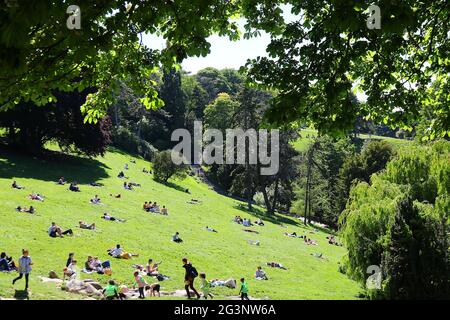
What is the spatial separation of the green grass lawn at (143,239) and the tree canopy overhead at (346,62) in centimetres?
1205

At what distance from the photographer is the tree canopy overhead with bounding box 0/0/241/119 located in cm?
481

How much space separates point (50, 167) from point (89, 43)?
3843 cm

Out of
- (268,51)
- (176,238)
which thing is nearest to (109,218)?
(176,238)

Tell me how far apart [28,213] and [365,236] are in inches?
820

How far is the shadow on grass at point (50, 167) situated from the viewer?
1469 inches

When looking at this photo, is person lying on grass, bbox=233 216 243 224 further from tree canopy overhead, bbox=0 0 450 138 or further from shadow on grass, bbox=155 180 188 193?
tree canopy overhead, bbox=0 0 450 138

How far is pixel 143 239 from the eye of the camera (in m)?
27.2

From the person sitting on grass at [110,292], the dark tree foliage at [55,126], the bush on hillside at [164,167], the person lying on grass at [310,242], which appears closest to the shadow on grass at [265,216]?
the person lying on grass at [310,242]

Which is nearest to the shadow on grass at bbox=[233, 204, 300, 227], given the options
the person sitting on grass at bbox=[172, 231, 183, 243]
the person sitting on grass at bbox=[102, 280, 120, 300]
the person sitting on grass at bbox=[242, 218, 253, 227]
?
the person sitting on grass at bbox=[242, 218, 253, 227]

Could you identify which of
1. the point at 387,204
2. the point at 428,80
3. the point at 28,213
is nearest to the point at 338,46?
the point at 428,80

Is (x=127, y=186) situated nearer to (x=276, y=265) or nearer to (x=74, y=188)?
(x=74, y=188)

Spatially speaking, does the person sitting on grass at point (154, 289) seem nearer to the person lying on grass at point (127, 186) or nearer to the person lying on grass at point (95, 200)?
the person lying on grass at point (95, 200)
